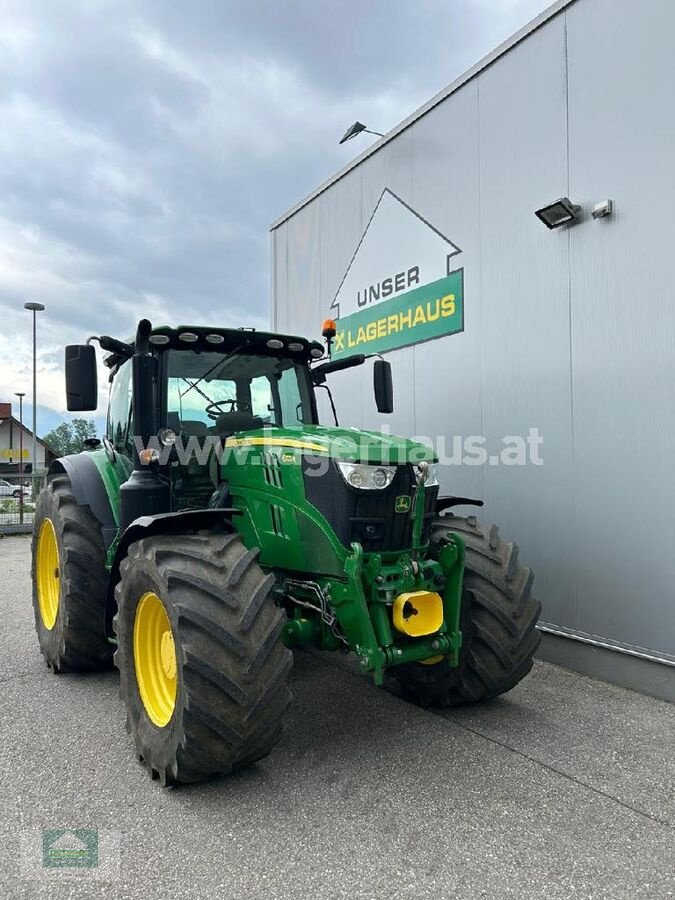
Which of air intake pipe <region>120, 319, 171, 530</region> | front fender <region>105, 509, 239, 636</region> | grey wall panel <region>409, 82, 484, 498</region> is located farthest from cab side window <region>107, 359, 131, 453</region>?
grey wall panel <region>409, 82, 484, 498</region>

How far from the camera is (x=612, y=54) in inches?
185

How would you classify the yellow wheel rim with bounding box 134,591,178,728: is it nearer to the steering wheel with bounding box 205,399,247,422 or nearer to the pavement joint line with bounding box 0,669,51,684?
the steering wheel with bounding box 205,399,247,422

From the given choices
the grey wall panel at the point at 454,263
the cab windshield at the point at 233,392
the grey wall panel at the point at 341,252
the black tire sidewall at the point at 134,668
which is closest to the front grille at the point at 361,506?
the black tire sidewall at the point at 134,668

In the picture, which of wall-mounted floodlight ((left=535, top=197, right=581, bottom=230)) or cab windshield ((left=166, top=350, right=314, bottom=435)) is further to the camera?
wall-mounted floodlight ((left=535, top=197, right=581, bottom=230))

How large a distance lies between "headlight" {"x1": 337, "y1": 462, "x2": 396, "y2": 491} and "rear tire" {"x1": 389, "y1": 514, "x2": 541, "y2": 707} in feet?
2.17

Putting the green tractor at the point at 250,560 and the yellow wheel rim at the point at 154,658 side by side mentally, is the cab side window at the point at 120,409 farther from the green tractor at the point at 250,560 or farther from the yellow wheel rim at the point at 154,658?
the yellow wheel rim at the point at 154,658

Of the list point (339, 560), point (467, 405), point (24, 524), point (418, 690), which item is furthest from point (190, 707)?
point (24, 524)

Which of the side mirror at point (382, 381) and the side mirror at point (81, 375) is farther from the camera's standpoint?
the side mirror at point (382, 381)

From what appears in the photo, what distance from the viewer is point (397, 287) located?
6980 millimetres

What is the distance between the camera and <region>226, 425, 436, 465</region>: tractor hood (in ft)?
11.8

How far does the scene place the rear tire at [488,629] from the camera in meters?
3.93

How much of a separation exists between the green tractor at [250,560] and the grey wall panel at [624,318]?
1.05m

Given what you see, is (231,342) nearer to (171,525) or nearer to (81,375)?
(81,375)

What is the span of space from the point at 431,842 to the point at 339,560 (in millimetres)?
1332
